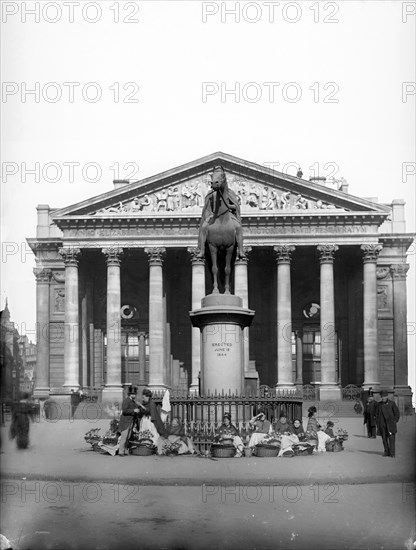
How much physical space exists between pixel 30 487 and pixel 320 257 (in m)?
45.9

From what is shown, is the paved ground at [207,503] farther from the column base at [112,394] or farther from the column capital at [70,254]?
the column capital at [70,254]

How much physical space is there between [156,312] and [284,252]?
9186mm

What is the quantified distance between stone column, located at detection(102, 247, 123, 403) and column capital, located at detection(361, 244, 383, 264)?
51.7ft

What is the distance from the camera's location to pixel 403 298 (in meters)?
67.4

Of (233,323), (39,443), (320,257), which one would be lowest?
(39,443)

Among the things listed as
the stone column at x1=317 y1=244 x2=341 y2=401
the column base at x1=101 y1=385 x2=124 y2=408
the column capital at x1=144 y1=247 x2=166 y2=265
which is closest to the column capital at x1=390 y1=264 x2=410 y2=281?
the stone column at x1=317 y1=244 x2=341 y2=401

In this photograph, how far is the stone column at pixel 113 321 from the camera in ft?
206

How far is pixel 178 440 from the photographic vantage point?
2255 cm

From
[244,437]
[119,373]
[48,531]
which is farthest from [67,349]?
[48,531]

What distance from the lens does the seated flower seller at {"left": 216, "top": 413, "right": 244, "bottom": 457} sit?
71.6 ft

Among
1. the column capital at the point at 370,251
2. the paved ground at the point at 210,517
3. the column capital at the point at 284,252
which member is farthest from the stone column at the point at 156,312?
the paved ground at the point at 210,517

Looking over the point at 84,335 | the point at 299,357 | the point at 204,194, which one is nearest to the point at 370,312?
the point at 299,357

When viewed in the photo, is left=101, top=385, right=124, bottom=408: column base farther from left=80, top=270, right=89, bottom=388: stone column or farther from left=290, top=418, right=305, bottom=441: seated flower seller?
left=290, top=418, right=305, bottom=441: seated flower seller

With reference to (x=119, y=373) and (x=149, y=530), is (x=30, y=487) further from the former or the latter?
(x=119, y=373)
